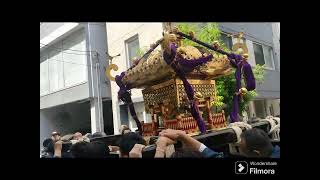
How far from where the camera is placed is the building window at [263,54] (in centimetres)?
331

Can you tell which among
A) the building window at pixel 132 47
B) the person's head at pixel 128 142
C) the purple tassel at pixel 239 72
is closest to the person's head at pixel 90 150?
the person's head at pixel 128 142

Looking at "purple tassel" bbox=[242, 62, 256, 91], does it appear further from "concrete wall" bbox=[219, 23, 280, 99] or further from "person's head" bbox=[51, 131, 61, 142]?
"person's head" bbox=[51, 131, 61, 142]

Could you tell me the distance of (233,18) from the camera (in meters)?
3.37

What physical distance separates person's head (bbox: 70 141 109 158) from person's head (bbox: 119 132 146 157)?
0.45ft

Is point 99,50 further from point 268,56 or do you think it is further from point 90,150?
point 268,56

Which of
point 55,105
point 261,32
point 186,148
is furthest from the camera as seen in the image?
point 55,105

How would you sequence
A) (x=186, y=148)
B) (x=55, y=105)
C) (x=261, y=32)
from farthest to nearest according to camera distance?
(x=55, y=105), (x=261, y=32), (x=186, y=148)

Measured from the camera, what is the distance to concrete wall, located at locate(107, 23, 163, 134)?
3.34 m

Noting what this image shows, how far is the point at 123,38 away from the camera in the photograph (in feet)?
11.4

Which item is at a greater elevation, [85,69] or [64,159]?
[85,69]

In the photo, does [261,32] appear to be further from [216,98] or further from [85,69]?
[85,69]

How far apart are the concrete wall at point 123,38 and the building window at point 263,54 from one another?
2.90ft

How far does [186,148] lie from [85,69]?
48.0 inches
